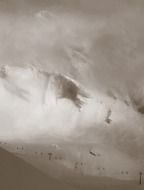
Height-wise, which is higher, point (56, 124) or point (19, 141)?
point (56, 124)

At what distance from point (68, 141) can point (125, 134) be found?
0.30 meters

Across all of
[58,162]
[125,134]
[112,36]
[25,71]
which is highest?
[112,36]

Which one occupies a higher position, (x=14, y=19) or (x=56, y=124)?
(x=14, y=19)

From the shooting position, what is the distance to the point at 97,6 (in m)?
1.93

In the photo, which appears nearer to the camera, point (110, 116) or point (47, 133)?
point (47, 133)

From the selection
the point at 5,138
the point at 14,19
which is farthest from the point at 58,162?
the point at 14,19

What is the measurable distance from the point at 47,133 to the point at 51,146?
17cm

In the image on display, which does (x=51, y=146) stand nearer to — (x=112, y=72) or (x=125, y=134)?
(x=125, y=134)

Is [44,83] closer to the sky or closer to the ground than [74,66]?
closer to the ground

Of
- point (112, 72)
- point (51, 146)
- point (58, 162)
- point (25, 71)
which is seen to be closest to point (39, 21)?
point (25, 71)

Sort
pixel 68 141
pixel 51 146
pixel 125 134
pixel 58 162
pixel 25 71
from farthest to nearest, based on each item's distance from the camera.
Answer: pixel 25 71
pixel 125 134
pixel 68 141
pixel 51 146
pixel 58 162

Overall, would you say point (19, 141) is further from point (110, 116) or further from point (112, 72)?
point (112, 72)

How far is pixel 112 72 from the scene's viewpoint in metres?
1.95

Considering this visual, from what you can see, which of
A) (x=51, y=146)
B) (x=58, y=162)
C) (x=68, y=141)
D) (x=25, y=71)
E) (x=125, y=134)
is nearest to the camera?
(x=58, y=162)
